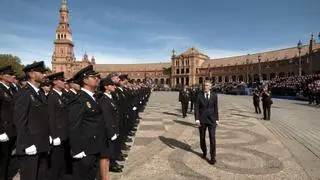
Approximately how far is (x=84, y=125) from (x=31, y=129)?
760mm

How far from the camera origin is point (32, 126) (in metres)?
4.75

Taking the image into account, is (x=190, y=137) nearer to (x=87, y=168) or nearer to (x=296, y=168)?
(x=296, y=168)

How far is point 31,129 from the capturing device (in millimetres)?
4738

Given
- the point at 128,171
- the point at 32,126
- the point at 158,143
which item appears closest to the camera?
the point at 32,126

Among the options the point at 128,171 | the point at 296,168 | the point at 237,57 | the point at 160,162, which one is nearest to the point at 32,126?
the point at 128,171

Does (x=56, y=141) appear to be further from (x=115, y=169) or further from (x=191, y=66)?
(x=191, y=66)

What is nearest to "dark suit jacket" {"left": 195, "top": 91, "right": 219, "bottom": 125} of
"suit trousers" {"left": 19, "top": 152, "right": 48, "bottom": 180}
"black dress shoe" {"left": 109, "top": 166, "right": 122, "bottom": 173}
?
"black dress shoe" {"left": 109, "top": 166, "right": 122, "bottom": 173}

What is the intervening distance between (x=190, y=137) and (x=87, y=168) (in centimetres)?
675

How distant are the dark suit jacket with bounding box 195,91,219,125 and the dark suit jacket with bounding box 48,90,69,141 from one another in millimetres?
3942

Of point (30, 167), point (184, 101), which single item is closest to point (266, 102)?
point (184, 101)

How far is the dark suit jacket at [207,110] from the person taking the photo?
27.0 ft

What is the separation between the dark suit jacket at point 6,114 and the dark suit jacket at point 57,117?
4.13 feet

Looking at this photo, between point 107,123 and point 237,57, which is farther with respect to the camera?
point 237,57

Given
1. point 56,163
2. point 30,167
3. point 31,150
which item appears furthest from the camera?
point 56,163
